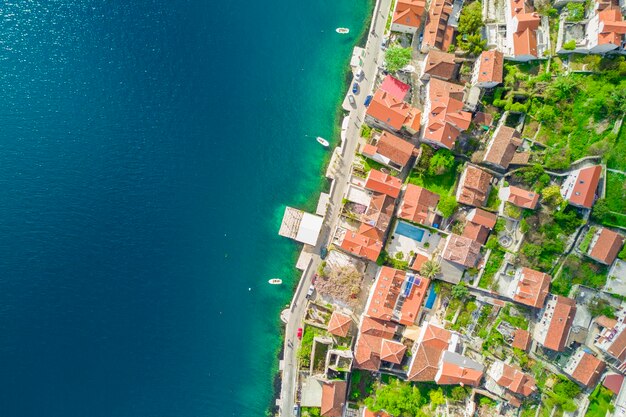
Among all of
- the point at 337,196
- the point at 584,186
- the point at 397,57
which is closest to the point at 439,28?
the point at 397,57

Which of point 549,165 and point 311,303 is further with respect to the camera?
point 311,303

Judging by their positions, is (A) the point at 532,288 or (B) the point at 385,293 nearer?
(A) the point at 532,288

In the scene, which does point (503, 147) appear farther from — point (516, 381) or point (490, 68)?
point (516, 381)

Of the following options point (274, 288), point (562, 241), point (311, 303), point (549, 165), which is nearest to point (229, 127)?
point (274, 288)

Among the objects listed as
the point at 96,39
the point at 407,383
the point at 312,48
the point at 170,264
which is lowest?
the point at 407,383

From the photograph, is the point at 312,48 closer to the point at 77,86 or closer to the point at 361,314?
the point at 77,86

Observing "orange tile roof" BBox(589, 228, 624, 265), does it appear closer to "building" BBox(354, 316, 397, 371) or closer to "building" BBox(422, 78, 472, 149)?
"building" BBox(422, 78, 472, 149)
